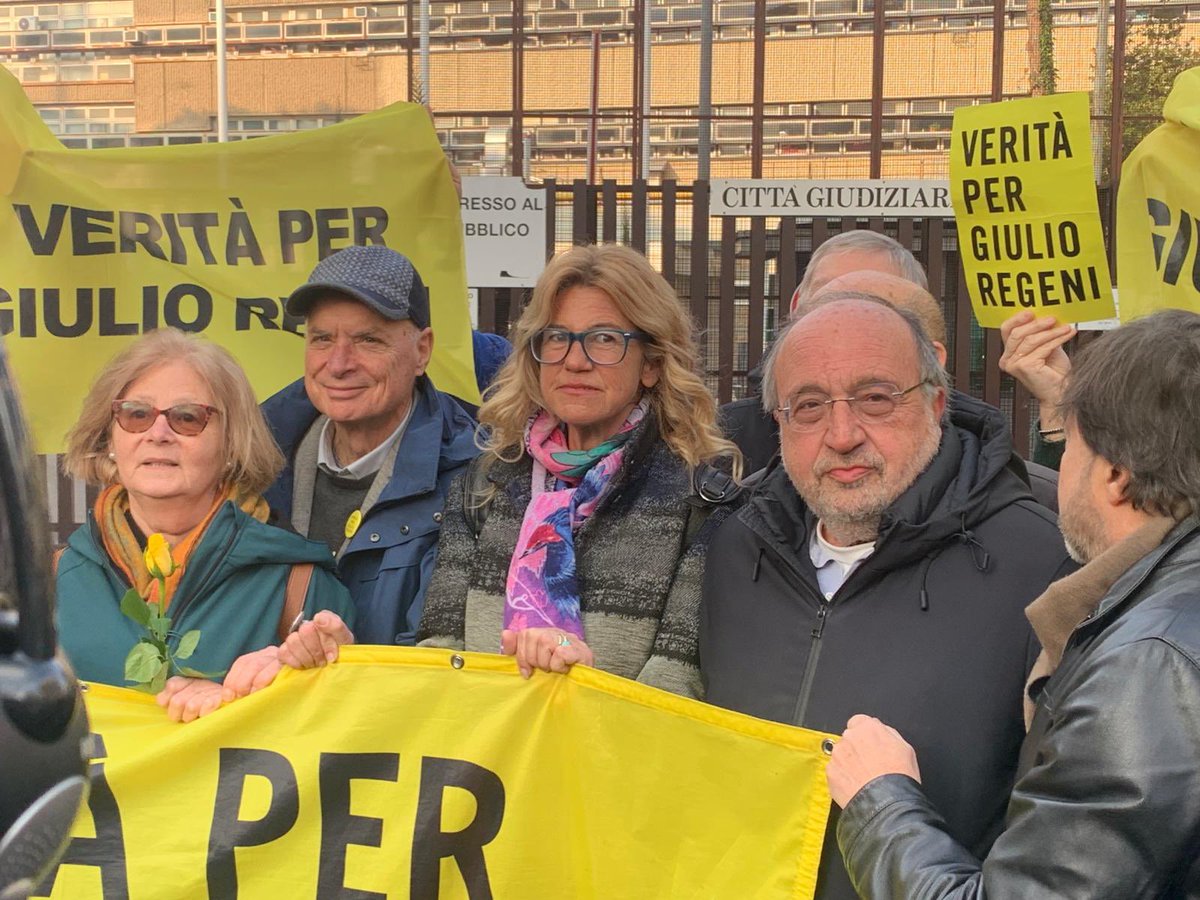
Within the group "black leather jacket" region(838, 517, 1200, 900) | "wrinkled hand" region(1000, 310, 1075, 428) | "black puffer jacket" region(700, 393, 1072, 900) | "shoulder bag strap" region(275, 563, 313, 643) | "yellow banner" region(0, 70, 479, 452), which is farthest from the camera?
"yellow banner" region(0, 70, 479, 452)

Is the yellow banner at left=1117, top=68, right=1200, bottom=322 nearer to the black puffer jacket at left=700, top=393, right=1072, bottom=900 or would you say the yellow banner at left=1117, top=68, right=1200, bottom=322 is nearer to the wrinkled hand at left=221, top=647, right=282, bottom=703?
the black puffer jacket at left=700, top=393, right=1072, bottom=900

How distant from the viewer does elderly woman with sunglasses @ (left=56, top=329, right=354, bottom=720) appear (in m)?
2.72

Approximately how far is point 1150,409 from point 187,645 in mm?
1817

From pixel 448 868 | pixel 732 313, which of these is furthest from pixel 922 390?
→ pixel 732 313

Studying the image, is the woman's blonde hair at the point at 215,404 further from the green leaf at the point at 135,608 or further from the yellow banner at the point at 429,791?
the yellow banner at the point at 429,791

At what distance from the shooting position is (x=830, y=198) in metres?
8.74

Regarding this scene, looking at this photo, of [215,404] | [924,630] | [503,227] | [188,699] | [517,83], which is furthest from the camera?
[517,83]

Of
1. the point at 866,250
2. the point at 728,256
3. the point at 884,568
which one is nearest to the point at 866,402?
the point at 884,568

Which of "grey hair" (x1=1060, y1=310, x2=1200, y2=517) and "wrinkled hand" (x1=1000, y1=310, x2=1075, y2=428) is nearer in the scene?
"grey hair" (x1=1060, y1=310, x2=1200, y2=517)

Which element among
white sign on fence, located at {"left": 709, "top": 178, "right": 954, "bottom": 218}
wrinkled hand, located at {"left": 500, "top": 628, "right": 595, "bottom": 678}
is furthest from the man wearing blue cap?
white sign on fence, located at {"left": 709, "top": 178, "right": 954, "bottom": 218}

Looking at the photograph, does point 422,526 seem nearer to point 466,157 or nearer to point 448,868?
point 448,868

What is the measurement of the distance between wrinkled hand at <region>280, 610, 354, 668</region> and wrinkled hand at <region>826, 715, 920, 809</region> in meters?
0.99

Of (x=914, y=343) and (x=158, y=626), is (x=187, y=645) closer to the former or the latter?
(x=158, y=626)

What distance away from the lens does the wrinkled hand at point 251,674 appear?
8.29 ft
